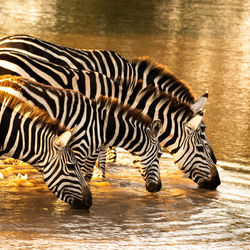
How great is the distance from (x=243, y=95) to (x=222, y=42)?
18.4 feet

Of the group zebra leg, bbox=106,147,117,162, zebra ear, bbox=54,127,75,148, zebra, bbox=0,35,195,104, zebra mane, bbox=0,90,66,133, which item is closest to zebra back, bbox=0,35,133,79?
zebra, bbox=0,35,195,104

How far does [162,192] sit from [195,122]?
0.93 m

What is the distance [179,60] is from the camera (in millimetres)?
15859

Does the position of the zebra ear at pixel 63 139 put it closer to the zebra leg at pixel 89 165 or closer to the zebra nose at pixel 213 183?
the zebra leg at pixel 89 165

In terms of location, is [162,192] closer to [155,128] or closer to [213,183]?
[213,183]

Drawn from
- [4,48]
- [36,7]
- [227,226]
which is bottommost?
[227,226]

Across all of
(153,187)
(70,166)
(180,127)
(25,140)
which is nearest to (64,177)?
(70,166)

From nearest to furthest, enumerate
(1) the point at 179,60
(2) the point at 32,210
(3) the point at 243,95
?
1. (2) the point at 32,210
2. (3) the point at 243,95
3. (1) the point at 179,60

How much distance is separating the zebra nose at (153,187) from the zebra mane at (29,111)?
1451mm

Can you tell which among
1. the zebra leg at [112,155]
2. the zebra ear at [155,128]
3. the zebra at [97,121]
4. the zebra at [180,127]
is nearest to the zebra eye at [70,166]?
the zebra at [97,121]

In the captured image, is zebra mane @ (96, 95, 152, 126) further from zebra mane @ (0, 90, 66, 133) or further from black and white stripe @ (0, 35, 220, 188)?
black and white stripe @ (0, 35, 220, 188)

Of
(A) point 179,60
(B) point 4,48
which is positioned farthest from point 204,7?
(B) point 4,48

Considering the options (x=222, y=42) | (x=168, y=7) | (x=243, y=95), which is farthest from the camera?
(x=168, y=7)

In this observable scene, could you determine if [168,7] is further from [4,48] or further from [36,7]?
[4,48]
